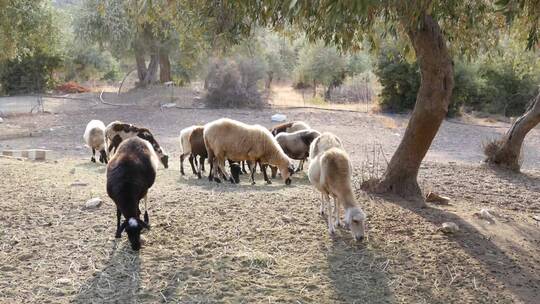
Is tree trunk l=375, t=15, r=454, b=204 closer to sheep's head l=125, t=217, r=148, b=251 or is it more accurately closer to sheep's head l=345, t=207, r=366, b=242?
sheep's head l=345, t=207, r=366, b=242

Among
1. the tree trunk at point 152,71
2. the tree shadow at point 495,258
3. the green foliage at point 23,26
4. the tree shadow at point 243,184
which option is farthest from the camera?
the tree trunk at point 152,71

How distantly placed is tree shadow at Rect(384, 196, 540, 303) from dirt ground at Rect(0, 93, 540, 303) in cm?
2

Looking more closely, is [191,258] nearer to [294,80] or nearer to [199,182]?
[199,182]

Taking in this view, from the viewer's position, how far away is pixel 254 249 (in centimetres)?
665

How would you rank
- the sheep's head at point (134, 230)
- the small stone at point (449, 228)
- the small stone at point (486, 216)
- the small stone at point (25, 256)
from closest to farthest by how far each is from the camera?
the small stone at point (25, 256) → the sheep's head at point (134, 230) → the small stone at point (449, 228) → the small stone at point (486, 216)

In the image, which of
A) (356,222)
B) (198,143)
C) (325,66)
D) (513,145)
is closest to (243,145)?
(198,143)

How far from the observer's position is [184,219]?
25.4 ft

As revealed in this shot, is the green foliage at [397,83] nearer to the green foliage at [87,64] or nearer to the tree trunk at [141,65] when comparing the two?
the tree trunk at [141,65]

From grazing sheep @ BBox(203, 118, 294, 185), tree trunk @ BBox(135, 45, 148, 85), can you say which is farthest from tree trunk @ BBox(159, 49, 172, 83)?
grazing sheep @ BBox(203, 118, 294, 185)

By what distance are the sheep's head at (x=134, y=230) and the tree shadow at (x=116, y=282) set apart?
0.32 ft

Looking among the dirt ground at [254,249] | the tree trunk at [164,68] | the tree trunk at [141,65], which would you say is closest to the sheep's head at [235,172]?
the dirt ground at [254,249]

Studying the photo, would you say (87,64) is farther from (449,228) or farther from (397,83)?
(449,228)

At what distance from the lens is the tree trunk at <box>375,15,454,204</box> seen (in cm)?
824

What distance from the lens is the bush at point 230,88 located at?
27109 mm
